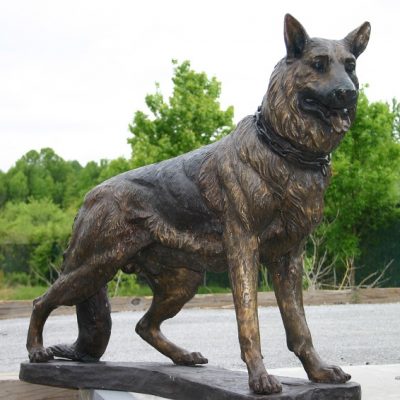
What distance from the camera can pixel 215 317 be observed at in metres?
11.8

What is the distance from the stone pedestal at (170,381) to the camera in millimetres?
3096

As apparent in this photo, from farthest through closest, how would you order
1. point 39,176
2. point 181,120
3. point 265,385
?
1. point 39,176
2. point 181,120
3. point 265,385

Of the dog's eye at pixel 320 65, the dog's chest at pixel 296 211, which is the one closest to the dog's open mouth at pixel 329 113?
the dog's eye at pixel 320 65

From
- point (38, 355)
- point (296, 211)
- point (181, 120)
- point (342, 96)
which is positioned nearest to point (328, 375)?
point (296, 211)

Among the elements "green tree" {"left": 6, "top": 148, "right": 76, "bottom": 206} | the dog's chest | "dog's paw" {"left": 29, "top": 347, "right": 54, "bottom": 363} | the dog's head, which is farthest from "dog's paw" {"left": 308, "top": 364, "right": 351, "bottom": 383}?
"green tree" {"left": 6, "top": 148, "right": 76, "bottom": 206}

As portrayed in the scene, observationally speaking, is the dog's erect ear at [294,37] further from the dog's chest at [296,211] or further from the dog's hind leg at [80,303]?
the dog's hind leg at [80,303]

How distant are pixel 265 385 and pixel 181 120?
48.5ft

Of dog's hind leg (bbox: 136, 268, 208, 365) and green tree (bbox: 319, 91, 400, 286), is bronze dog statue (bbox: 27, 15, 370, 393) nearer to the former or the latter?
dog's hind leg (bbox: 136, 268, 208, 365)

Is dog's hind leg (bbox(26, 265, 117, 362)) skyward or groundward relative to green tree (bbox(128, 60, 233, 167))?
groundward

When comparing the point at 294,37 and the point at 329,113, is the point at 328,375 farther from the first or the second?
the point at 294,37

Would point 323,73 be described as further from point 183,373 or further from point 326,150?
point 183,373

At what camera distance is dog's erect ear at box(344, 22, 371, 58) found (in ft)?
10.8

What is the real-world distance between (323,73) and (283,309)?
3.59ft

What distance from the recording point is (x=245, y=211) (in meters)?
3.24
